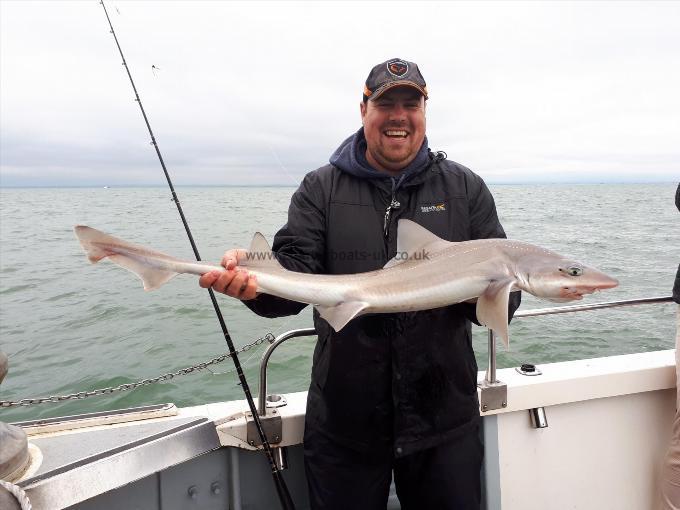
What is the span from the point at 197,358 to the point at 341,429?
6.86 meters

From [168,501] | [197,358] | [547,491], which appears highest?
[168,501]

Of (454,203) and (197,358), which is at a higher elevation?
(454,203)

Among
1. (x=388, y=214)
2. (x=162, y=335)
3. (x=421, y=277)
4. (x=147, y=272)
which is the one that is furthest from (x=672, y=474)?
(x=162, y=335)

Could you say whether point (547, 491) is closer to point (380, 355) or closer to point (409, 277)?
point (380, 355)

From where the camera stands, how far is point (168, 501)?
2.91 m

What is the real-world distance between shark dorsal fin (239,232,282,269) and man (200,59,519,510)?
0.08m

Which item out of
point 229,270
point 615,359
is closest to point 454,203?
point 229,270

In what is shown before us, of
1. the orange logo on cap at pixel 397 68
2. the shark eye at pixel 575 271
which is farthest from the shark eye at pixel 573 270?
the orange logo on cap at pixel 397 68

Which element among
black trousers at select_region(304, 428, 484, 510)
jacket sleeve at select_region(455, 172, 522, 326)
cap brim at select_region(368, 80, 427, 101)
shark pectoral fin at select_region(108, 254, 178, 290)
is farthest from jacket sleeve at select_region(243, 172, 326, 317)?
jacket sleeve at select_region(455, 172, 522, 326)

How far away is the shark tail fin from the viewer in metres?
2.29

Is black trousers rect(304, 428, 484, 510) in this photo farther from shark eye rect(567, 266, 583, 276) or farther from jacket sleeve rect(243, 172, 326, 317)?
shark eye rect(567, 266, 583, 276)

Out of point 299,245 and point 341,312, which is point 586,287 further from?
point 299,245

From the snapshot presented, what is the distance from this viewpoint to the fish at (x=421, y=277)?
8.03ft

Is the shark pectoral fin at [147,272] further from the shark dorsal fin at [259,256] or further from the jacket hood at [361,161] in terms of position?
the jacket hood at [361,161]
